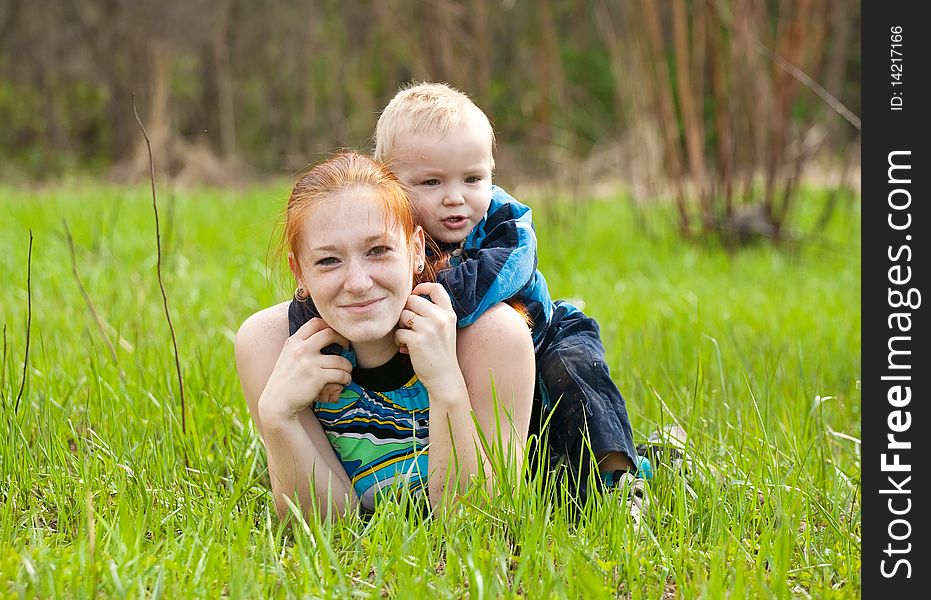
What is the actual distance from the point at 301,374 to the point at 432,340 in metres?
0.30

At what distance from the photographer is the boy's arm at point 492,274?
7.64 ft

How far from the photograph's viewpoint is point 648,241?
749 cm

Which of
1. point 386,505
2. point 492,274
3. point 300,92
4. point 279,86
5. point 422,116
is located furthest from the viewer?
point 300,92

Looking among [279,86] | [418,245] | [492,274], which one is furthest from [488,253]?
[279,86]

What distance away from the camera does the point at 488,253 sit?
7.76 feet

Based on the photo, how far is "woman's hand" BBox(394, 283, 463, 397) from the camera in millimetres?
2236

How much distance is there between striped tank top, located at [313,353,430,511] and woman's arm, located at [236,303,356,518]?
41 mm

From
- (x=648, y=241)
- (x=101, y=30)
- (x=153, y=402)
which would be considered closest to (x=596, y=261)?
(x=648, y=241)

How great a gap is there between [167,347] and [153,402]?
677 mm

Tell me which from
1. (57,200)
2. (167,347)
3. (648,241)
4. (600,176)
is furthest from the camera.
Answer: (600,176)

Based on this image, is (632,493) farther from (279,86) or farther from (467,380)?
(279,86)

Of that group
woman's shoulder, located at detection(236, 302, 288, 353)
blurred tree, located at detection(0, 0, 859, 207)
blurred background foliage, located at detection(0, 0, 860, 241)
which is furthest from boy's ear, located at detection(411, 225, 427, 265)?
blurred tree, located at detection(0, 0, 859, 207)

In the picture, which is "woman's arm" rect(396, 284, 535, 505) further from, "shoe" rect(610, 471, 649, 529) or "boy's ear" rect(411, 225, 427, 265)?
"shoe" rect(610, 471, 649, 529)
